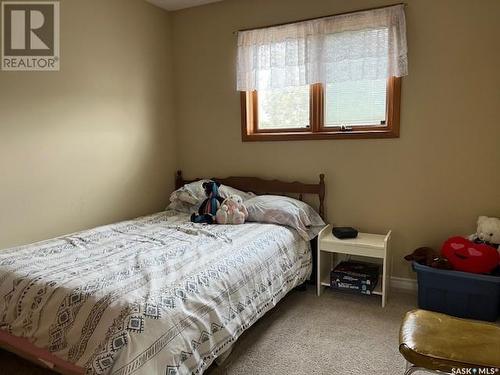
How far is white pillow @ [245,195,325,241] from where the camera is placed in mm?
2977

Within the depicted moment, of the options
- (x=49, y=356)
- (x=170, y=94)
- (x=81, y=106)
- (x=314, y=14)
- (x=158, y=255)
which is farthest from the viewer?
(x=170, y=94)

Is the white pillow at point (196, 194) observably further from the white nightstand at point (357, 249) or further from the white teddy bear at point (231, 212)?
the white nightstand at point (357, 249)

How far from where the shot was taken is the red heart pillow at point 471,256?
2.52m

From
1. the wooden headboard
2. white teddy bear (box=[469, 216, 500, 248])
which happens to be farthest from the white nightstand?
white teddy bear (box=[469, 216, 500, 248])

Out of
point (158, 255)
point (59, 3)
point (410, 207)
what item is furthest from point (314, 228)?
point (59, 3)

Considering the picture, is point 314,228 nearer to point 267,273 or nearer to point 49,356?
point 267,273

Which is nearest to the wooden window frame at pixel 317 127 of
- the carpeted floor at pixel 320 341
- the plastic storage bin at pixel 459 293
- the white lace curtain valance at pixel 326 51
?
the white lace curtain valance at pixel 326 51

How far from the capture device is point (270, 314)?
2.72 metres

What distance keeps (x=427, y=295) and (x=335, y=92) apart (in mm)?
1780

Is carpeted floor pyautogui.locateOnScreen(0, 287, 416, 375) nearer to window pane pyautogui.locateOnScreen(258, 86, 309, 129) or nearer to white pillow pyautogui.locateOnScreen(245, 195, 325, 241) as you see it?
white pillow pyautogui.locateOnScreen(245, 195, 325, 241)

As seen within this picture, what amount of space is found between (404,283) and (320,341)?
1.16 meters

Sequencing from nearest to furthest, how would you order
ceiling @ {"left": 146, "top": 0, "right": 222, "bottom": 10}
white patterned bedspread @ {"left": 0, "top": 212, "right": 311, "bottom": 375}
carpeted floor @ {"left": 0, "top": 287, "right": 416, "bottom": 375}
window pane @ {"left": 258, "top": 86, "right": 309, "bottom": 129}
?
white patterned bedspread @ {"left": 0, "top": 212, "right": 311, "bottom": 375} → carpeted floor @ {"left": 0, "top": 287, "right": 416, "bottom": 375} → window pane @ {"left": 258, "top": 86, "right": 309, "bottom": 129} → ceiling @ {"left": 146, "top": 0, "right": 222, "bottom": 10}

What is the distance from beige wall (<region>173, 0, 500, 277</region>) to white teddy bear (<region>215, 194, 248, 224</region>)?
605 mm

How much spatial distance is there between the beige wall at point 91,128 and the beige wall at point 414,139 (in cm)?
58
